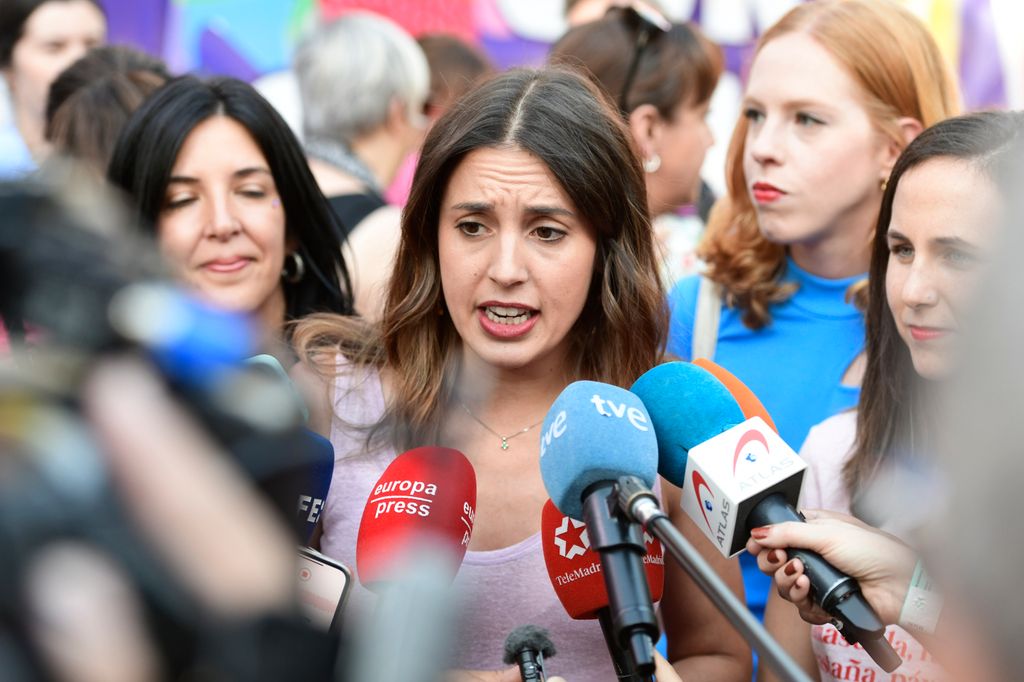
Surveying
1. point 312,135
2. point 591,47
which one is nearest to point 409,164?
point 312,135

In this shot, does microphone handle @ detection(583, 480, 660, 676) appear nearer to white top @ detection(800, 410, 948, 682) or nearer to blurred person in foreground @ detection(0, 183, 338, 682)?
blurred person in foreground @ detection(0, 183, 338, 682)

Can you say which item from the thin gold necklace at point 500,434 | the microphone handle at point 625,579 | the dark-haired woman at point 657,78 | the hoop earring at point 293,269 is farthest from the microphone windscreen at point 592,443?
the dark-haired woman at point 657,78

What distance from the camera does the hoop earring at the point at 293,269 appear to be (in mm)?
3629

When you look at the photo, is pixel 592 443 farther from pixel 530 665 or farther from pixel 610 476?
pixel 530 665

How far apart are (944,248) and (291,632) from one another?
6.68 feet

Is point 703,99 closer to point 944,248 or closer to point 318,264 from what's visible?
point 318,264

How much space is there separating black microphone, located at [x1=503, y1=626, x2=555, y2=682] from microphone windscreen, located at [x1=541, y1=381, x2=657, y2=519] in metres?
0.20

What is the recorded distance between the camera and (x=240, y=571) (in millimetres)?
900

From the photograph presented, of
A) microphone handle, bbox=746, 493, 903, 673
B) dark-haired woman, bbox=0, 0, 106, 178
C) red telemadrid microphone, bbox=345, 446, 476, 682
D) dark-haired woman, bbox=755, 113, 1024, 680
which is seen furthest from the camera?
dark-haired woman, bbox=0, 0, 106, 178

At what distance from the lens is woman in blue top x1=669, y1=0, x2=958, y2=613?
11.2ft

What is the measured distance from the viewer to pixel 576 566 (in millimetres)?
2254

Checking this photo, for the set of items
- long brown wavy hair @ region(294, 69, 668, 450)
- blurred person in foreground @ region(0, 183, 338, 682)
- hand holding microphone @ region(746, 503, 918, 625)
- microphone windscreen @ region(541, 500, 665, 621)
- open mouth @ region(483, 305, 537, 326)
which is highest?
long brown wavy hair @ region(294, 69, 668, 450)

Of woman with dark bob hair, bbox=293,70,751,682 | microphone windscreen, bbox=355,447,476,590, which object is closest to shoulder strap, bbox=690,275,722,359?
woman with dark bob hair, bbox=293,70,751,682

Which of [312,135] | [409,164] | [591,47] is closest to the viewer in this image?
[591,47]
